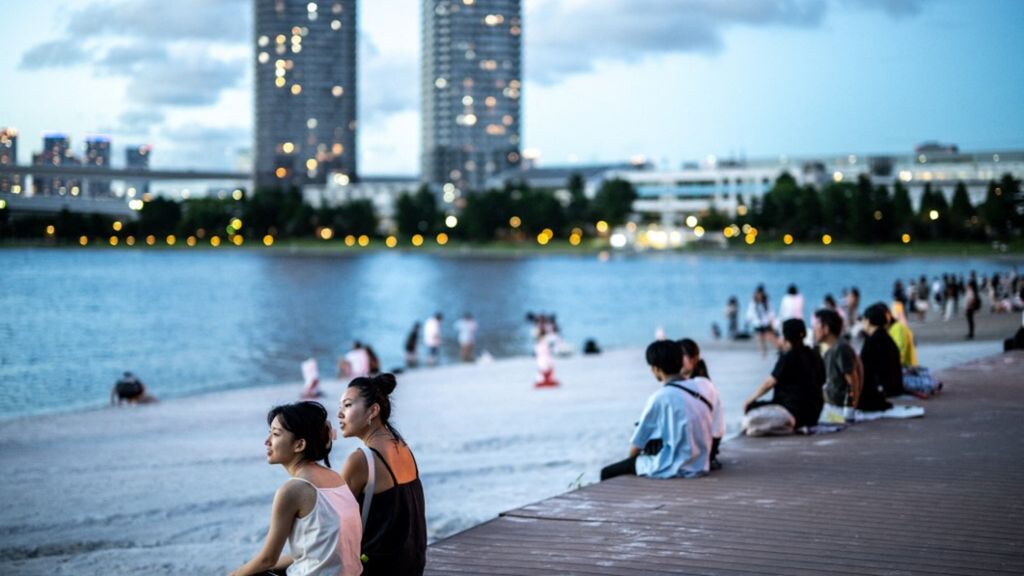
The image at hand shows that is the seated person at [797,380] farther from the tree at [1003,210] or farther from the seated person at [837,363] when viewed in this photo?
the tree at [1003,210]

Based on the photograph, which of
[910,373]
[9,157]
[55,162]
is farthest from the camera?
[55,162]

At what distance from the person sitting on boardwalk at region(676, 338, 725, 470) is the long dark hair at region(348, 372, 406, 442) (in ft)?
14.4

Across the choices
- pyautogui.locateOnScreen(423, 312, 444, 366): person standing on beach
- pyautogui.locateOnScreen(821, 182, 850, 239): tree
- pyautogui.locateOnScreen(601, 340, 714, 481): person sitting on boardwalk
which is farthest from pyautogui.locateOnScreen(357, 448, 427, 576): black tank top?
pyautogui.locateOnScreen(821, 182, 850, 239): tree

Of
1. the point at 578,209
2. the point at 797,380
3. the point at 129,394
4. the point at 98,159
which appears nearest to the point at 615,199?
the point at 578,209

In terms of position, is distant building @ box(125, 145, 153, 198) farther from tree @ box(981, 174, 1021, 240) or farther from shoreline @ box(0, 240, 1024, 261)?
shoreline @ box(0, 240, 1024, 261)

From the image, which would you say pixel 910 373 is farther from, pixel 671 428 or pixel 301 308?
pixel 301 308

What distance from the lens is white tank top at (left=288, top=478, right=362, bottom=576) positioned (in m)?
4.66

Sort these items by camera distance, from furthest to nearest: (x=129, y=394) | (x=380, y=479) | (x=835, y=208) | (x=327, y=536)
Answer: (x=835, y=208) → (x=129, y=394) → (x=380, y=479) → (x=327, y=536)

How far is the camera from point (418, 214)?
7121 inches

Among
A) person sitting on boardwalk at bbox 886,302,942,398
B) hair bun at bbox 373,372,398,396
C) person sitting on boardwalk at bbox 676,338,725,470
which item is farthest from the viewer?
person sitting on boardwalk at bbox 886,302,942,398

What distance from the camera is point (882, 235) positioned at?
426 ft

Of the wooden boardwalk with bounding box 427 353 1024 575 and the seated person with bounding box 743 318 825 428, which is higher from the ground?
the seated person with bounding box 743 318 825 428

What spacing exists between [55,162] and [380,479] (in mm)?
33191

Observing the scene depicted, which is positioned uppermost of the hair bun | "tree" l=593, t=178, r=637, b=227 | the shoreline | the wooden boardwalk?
"tree" l=593, t=178, r=637, b=227
